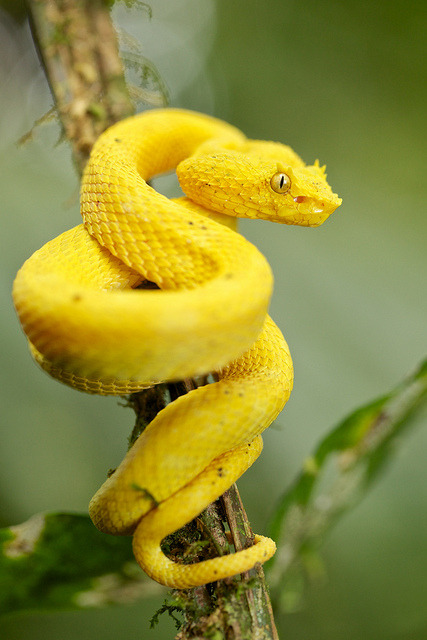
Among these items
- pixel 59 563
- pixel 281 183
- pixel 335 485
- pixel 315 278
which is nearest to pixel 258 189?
pixel 281 183

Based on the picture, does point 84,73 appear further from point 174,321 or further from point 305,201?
point 174,321

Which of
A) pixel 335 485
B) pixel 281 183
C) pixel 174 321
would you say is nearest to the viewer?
pixel 174 321

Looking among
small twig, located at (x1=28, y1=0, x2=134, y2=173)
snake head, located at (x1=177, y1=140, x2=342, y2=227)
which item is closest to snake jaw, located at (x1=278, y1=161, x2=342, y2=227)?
snake head, located at (x1=177, y1=140, x2=342, y2=227)

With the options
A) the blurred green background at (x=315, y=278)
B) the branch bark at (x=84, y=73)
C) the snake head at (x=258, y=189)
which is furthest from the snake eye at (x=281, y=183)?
the blurred green background at (x=315, y=278)

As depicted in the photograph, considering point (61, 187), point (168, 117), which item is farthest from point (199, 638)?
point (61, 187)

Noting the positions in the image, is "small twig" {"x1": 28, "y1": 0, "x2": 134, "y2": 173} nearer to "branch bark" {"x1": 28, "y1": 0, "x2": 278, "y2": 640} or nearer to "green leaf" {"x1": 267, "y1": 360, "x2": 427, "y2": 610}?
"branch bark" {"x1": 28, "y1": 0, "x2": 278, "y2": 640}

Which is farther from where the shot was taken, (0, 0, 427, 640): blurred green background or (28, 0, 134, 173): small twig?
(0, 0, 427, 640): blurred green background
